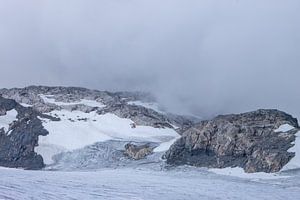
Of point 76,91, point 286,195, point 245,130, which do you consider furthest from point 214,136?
point 76,91

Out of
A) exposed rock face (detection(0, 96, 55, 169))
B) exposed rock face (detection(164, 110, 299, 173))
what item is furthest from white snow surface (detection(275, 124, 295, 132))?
exposed rock face (detection(0, 96, 55, 169))

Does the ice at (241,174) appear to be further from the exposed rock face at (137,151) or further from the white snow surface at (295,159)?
the exposed rock face at (137,151)

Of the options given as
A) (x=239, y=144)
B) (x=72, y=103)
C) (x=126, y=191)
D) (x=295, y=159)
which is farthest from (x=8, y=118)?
(x=126, y=191)

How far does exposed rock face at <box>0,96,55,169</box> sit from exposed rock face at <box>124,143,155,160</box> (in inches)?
415

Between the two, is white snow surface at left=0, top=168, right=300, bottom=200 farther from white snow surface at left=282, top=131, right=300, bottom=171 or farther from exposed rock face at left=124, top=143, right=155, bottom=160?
exposed rock face at left=124, top=143, right=155, bottom=160

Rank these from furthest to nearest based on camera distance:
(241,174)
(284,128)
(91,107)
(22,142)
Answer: (91,107) < (22,142) < (284,128) < (241,174)

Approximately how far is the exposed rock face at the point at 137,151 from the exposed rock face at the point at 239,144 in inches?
187

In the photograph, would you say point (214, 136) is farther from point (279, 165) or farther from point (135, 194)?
point (135, 194)

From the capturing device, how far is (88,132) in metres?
76.9

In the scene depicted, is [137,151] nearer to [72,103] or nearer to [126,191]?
[126,191]

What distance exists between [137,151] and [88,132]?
1313cm

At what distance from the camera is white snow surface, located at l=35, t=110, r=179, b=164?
2785 inches

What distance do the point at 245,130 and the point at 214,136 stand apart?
11.8 ft

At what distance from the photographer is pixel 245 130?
58.0 meters
